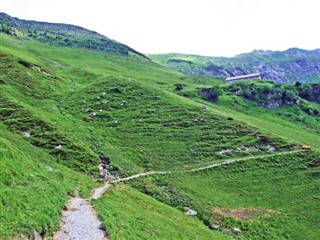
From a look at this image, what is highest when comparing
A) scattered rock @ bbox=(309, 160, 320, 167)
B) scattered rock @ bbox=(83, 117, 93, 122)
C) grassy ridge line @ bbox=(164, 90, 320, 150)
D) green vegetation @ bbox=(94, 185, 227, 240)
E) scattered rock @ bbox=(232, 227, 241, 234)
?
grassy ridge line @ bbox=(164, 90, 320, 150)

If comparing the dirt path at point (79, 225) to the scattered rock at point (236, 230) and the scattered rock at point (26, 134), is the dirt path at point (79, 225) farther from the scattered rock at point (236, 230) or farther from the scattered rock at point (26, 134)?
the scattered rock at point (26, 134)

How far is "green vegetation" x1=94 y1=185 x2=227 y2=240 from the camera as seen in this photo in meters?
43.5

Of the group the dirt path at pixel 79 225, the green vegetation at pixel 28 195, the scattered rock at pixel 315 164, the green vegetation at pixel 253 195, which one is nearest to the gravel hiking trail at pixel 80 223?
the dirt path at pixel 79 225

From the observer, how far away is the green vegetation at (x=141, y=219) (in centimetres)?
4350

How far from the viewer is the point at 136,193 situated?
67.2m

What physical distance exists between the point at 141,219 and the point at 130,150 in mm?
43784

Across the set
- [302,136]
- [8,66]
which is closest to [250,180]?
[302,136]

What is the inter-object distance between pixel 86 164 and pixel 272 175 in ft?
142

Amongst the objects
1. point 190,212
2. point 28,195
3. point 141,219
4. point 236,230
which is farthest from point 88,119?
point 28,195

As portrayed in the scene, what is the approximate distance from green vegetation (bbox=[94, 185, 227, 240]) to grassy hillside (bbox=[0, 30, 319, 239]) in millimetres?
252

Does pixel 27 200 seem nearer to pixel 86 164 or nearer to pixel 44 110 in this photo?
pixel 86 164

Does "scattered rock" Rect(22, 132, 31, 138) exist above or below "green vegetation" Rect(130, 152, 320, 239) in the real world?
above

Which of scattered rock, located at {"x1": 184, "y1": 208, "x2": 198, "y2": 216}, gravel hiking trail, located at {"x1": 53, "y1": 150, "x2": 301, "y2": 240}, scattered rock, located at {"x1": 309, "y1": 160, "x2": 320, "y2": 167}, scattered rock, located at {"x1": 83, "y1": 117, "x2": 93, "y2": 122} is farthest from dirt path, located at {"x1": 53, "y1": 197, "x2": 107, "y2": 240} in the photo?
scattered rock, located at {"x1": 309, "y1": 160, "x2": 320, "y2": 167}

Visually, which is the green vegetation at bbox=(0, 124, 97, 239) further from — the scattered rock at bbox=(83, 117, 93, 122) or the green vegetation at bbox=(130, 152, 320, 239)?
the scattered rock at bbox=(83, 117, 93, 122)
